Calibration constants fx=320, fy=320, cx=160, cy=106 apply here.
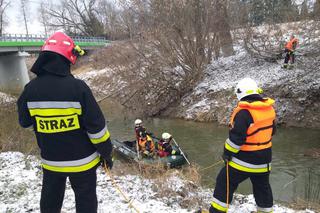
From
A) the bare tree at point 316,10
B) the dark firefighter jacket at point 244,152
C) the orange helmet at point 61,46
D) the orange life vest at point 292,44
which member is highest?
A: the bare tree at point 316,10

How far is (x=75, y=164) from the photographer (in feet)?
9.53

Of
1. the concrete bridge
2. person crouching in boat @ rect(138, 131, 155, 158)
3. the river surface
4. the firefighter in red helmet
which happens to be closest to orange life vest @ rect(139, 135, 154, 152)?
person crouching in boat @ rect(138, 131, 155, 158)

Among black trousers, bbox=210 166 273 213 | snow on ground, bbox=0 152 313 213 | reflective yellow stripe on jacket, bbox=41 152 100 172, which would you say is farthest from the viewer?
snow on ground, bbox=0 152 313 213

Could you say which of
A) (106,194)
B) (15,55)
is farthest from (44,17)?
(106,194)

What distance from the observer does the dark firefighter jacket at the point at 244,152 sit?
3.46m

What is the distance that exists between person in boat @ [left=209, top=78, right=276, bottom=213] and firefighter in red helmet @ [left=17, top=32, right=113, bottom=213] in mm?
1438

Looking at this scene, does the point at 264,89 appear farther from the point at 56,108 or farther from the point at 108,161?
the point at 56,108

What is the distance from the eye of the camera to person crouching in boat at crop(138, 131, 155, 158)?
379 inches

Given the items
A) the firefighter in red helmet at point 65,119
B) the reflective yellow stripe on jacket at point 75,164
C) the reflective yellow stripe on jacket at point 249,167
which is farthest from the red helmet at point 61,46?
the reflective yellow stripe on jacket at point 249,167

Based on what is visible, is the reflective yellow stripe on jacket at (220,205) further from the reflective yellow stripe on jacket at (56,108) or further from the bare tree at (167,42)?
the bare tree at (167,42)

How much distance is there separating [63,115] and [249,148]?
204 cm

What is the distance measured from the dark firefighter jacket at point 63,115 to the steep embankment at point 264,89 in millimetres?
11882

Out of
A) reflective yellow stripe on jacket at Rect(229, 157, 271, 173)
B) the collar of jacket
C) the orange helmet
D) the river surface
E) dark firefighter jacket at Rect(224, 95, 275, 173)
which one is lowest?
the river surface

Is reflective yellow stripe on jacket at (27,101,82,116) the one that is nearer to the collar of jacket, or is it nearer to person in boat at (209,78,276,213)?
the collar of jacket
